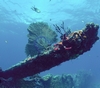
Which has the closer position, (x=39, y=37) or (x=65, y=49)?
(x=65, y=49)

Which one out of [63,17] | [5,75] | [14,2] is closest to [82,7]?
[63,17]

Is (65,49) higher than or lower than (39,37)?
lower

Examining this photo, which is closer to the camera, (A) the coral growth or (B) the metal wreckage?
(B) the metal wreckage

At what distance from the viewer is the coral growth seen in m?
11.3

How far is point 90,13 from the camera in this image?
3778 cm

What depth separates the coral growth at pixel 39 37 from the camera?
11.3 m

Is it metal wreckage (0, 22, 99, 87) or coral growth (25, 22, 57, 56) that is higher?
coral growth (25, 22, 57, 56)

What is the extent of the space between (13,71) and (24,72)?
664mm

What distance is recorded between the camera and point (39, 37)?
1176cm

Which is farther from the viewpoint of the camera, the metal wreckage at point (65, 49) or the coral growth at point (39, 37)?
the coral growth at point (39, 37)

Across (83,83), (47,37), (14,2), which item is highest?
(14,2)

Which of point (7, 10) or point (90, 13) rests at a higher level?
point (7, 10)

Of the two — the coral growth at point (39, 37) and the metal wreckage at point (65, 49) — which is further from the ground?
the coral growth at point (39, 37)

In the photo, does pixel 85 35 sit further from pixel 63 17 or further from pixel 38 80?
pixel 63 17
